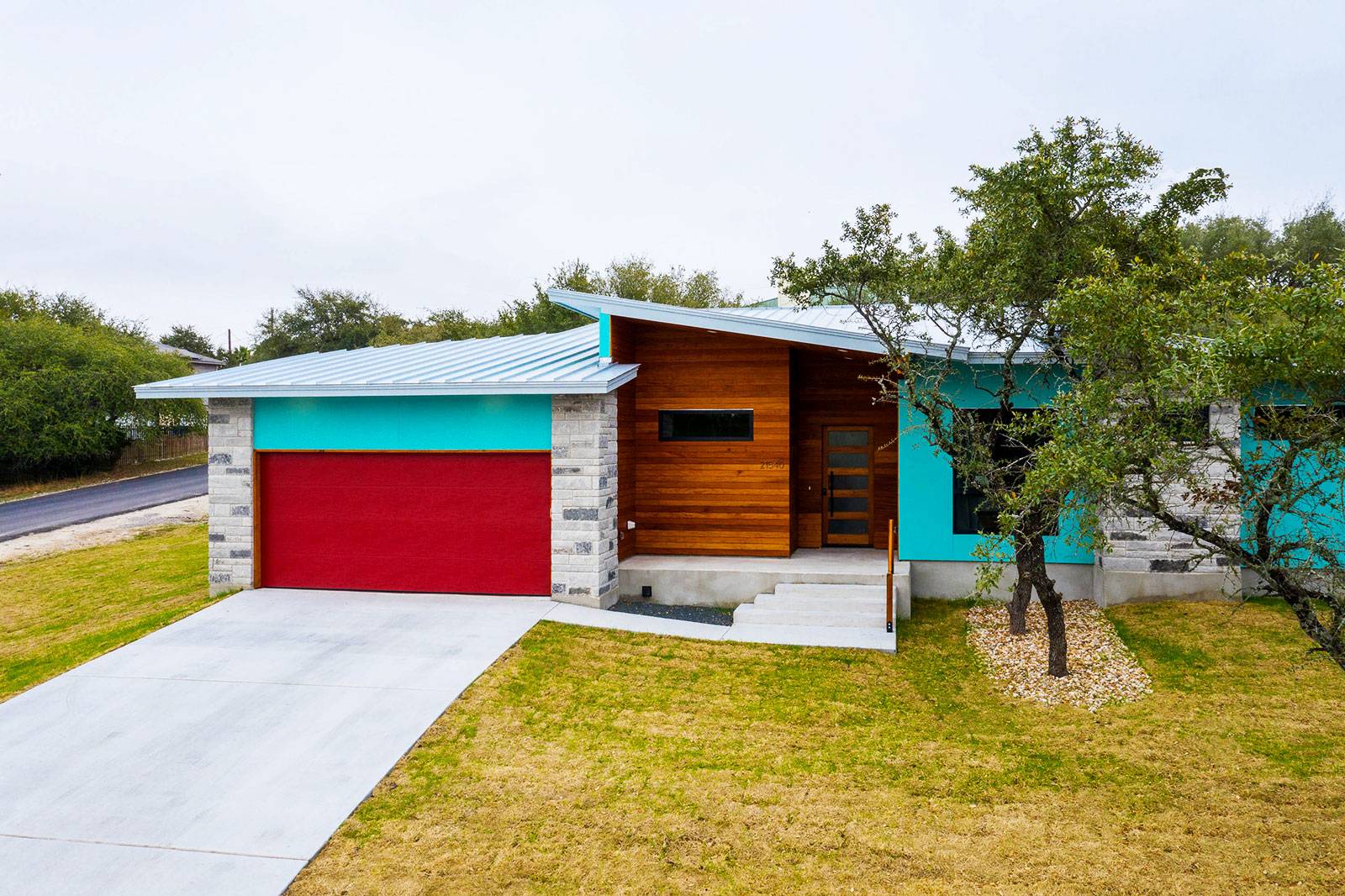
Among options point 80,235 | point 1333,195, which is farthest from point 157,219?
point 1333,195

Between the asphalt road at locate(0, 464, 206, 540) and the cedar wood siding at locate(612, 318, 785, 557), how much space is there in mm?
14972

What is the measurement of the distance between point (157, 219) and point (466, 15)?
19.1 meters

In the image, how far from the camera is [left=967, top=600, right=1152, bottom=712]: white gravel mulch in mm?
7555

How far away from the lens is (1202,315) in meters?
4.62

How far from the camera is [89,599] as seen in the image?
1116 cm

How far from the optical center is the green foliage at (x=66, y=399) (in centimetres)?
2366

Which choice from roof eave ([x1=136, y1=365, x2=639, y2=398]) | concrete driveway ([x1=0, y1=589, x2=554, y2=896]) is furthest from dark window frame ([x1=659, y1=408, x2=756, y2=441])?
concrete driveway ([x1=0, y1=589, x2=554, y2=896])

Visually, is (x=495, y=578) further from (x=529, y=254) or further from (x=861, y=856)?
(x=529, y=254)

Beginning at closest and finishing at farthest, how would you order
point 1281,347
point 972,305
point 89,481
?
point 1281,347 < point 972,305 < point 89,481

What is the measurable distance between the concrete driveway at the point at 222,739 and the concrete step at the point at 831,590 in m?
3.29

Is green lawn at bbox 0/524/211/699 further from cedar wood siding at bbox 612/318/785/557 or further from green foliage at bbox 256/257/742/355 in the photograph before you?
green foliage at bbox 256/257/742/355

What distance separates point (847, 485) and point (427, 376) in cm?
683

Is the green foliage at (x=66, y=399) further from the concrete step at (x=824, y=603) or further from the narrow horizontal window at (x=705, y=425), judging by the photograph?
the concrete step at (x=824, y=603)

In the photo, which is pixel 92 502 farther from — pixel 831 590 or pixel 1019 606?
pixel 1019 606
